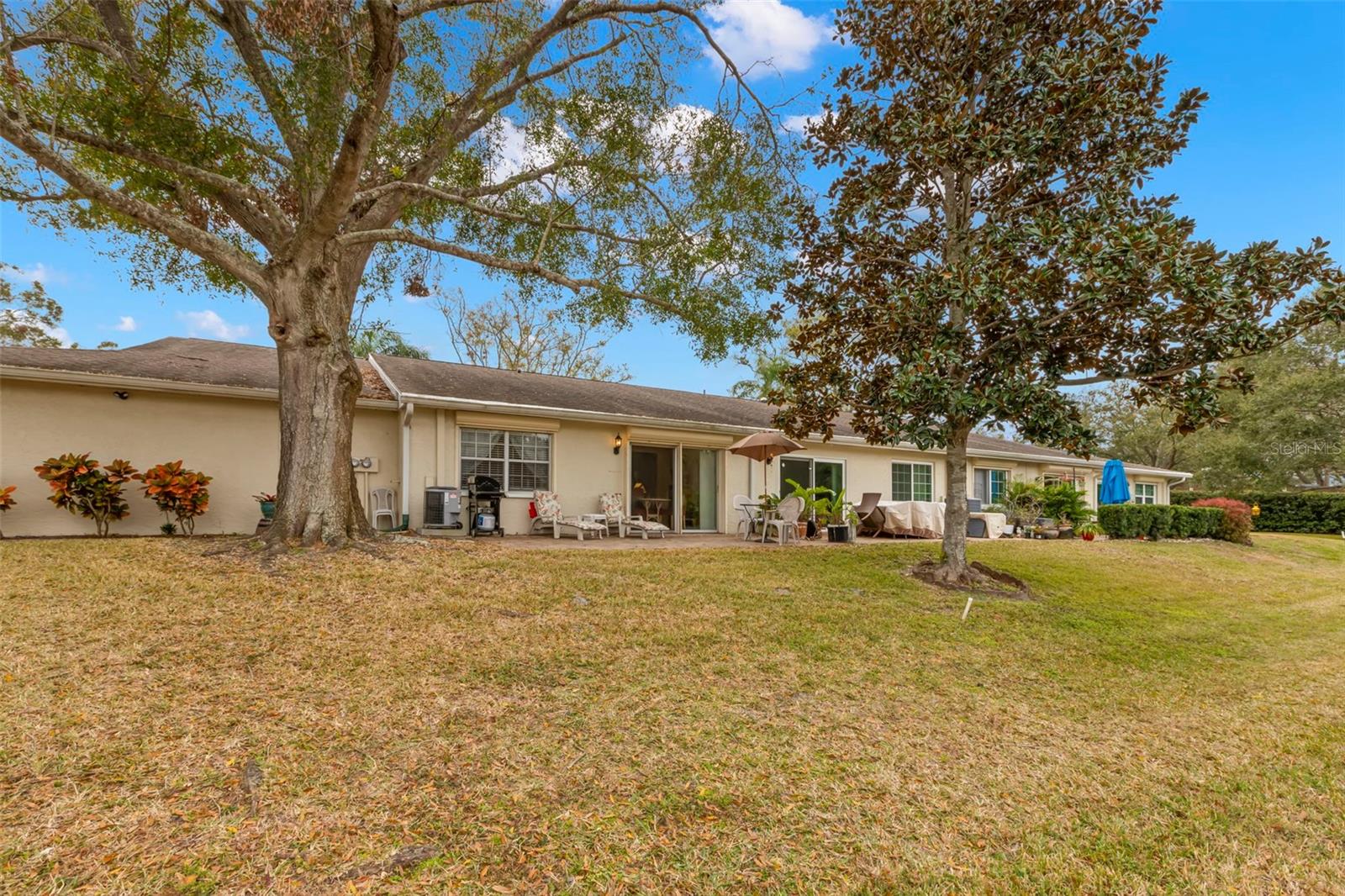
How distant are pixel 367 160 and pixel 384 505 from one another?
549 cm

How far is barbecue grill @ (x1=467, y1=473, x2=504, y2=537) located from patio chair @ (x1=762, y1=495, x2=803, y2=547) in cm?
478

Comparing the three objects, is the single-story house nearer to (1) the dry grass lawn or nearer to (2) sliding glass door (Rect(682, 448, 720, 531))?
(2) sliding glass door (Rect(682, 448, 720, 531))

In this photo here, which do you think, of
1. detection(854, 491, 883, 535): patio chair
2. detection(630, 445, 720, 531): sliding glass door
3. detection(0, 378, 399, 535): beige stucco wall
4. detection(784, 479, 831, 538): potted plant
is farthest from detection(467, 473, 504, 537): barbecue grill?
detection(854, 491, 883, 535): patio chair

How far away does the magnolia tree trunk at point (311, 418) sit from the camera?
7285 mm

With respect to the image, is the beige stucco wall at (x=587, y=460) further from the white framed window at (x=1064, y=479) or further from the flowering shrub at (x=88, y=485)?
the white framed window at (x=1064, y=479)

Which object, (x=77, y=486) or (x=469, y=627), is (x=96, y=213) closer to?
(x=77, y=486)

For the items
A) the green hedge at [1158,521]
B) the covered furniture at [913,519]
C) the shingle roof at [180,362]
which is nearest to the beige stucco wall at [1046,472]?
the green hedge at [1158,521]

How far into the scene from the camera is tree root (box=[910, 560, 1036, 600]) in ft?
26.0

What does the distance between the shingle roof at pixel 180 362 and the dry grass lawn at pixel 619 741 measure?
12.0ft

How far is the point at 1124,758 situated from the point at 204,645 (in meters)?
5.80

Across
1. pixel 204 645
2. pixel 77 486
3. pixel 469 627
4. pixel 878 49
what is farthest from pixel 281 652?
pixel 878 49

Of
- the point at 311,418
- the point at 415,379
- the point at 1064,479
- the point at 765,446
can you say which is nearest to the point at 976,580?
the point at 765,446

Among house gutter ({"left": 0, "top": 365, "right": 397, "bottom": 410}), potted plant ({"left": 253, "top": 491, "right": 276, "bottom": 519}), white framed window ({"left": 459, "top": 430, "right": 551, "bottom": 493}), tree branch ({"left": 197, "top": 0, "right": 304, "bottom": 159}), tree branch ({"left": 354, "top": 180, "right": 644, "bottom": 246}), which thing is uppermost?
tree branch ({"left": 197, "top": 0, "right": 304, "bottom": 159})

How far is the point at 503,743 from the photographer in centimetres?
329
